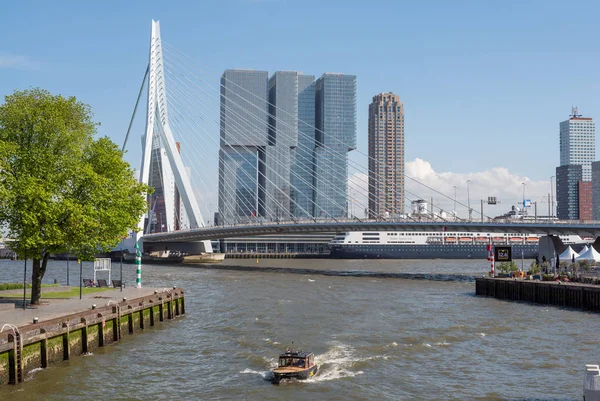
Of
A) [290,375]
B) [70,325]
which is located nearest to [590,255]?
[290,375]

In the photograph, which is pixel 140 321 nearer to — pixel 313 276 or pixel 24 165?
pixel 24 165

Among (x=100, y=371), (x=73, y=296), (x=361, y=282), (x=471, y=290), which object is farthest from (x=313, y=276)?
(x=100, y=371)

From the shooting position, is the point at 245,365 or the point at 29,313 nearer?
the point at 245,365

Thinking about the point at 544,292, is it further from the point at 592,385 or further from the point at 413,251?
the point at 413,251

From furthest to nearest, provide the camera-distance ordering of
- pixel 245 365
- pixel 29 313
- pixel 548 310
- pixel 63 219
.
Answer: pixel 548 310, pixel 63 219, pixel 29 313, pixel 245 365

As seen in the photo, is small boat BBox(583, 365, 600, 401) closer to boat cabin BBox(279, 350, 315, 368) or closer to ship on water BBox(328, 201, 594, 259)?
boat cabin BBox(279, 350, 315, 368)

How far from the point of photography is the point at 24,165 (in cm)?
3472

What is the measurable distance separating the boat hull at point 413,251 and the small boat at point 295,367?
128m

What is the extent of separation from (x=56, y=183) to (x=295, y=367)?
57.4 feet

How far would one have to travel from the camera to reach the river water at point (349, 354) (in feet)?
79.0

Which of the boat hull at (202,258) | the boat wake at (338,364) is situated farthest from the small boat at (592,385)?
the boat hull at (202,258)

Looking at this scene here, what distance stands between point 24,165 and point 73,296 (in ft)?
30.0

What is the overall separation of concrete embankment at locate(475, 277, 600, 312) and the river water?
186cm

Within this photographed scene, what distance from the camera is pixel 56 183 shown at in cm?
3494
